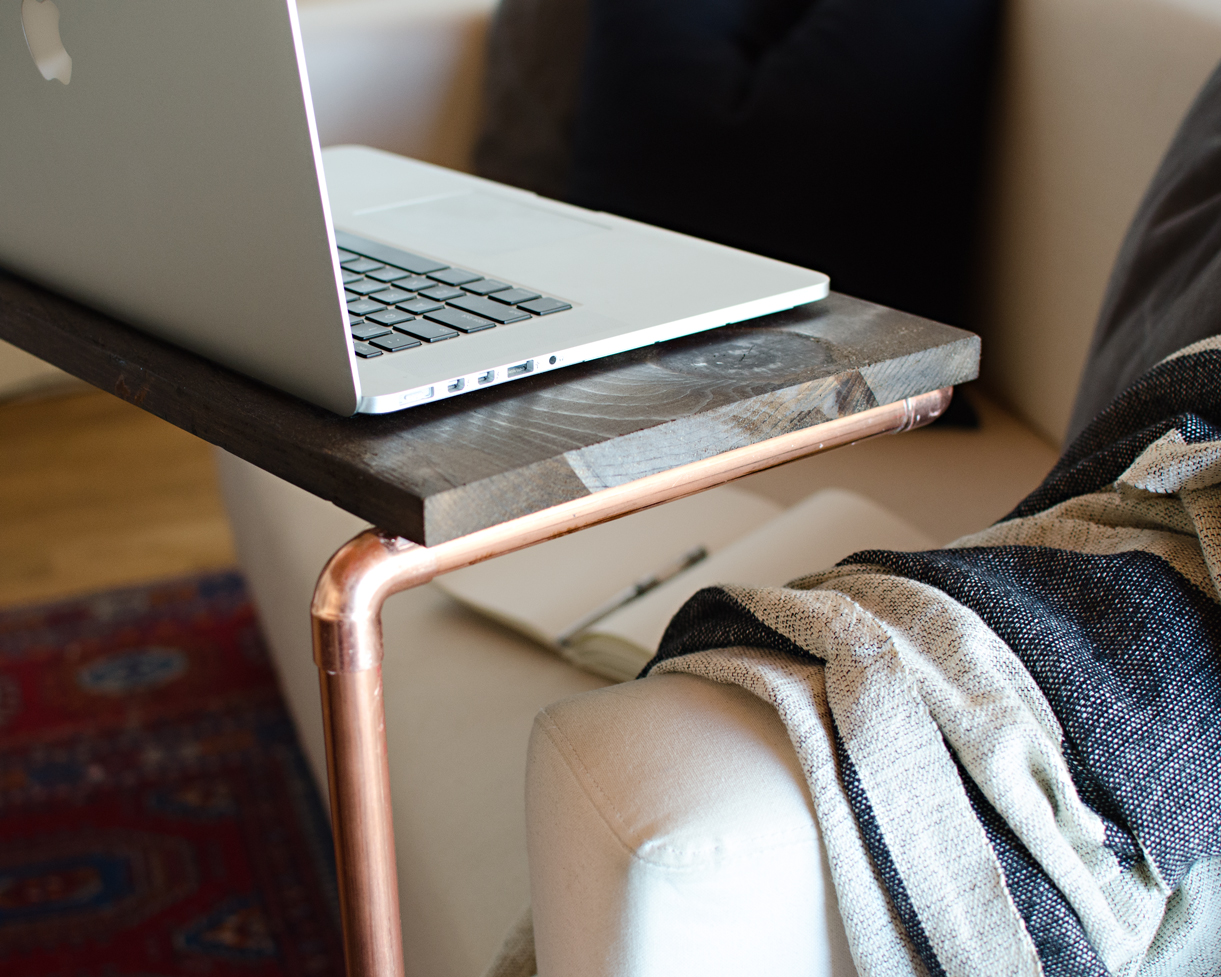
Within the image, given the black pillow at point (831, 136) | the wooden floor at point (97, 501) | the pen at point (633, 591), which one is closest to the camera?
the pen at point (633, 591)

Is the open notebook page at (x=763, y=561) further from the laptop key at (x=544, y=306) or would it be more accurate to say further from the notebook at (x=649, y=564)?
the laptop key at (x=544, y=306)

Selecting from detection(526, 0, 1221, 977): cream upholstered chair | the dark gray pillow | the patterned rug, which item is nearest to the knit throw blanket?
detection(526, 0, 1221, 977): cream upholstered chair

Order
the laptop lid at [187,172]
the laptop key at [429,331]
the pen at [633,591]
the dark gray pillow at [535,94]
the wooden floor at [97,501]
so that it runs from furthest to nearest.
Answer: the wooden floor at [97,501]
the dark gray pillow at [535,94]
the pen at [633,591]
the laptop key at [429,331]
the laptop lid at [187,172]

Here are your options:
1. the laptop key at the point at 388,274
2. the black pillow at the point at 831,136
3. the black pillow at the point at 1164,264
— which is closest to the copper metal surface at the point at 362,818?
the laptop key at the point at 388,274

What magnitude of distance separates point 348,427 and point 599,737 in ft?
0.51

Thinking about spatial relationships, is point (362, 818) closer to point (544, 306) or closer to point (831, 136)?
point (544, 306)

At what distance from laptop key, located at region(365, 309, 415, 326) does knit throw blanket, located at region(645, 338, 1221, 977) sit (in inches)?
7.6

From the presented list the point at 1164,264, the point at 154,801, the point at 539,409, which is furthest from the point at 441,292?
the point at 154,801

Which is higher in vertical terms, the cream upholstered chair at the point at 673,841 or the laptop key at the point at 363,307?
the laptop key at the point at 363,307

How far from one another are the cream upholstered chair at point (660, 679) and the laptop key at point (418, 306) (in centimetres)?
19

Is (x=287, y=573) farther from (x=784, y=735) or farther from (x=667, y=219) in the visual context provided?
(x=784, y=735)

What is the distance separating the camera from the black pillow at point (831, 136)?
1.18 m

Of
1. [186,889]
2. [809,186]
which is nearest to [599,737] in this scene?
[809,186]

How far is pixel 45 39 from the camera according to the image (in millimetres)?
510
